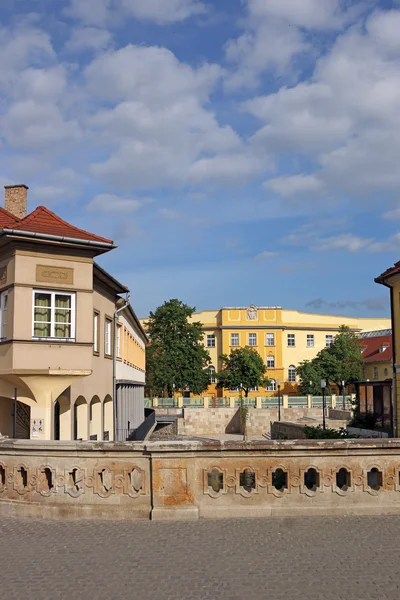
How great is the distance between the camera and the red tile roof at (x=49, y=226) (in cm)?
1570

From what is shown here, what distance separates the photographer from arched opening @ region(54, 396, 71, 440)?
18141 mm

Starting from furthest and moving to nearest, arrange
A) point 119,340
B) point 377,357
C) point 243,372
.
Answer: point 377,357 → point 243,372 → point 119,340

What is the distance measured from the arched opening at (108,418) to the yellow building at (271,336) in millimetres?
55723

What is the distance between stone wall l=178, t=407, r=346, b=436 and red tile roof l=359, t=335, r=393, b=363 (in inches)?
716

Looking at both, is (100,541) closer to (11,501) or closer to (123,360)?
(11,501)

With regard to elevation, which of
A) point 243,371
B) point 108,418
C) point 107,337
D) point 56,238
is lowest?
point 108,418

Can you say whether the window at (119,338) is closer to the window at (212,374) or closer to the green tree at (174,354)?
the green tree at (174,354)

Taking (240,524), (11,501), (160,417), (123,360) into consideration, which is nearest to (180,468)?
(240,524)

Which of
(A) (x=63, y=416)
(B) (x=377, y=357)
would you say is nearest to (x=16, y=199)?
(A) (x=63, y=416)

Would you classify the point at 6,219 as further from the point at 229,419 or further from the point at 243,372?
the point at 243,372

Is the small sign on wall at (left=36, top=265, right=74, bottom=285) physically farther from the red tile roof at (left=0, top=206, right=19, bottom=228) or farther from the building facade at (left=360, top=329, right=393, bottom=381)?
the building facade at (left=360, top=329, right=393, bottom=381)

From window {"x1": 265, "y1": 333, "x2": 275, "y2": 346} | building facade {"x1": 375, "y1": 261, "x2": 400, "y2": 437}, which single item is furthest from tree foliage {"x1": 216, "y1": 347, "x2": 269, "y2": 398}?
building facade {"x1": 375, "y1": 261, "x2": 400, "y2": 437}

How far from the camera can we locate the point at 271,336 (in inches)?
3216

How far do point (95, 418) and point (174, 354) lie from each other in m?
46.1
